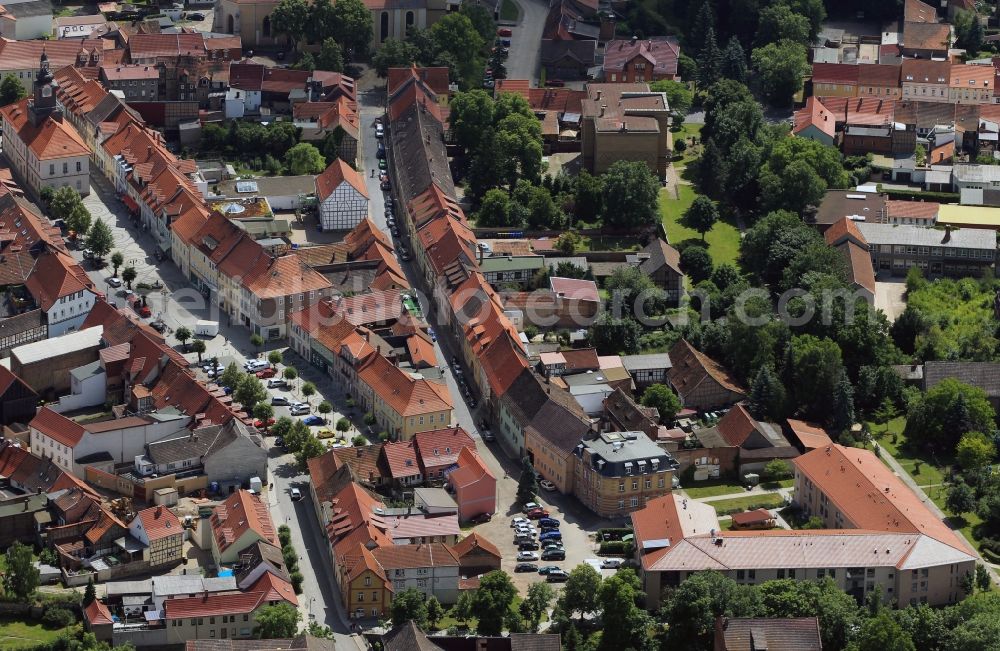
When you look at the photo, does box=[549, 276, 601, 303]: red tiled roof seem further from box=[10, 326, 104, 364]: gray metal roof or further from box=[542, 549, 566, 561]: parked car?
box=[10, 326, 104, 364]: gray metal roof

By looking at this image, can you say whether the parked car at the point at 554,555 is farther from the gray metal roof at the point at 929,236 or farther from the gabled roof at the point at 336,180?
the gray metal roof at the point at 929,236

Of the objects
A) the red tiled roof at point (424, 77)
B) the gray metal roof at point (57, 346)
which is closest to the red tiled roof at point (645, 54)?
the red tiled roof at point (424, 77)

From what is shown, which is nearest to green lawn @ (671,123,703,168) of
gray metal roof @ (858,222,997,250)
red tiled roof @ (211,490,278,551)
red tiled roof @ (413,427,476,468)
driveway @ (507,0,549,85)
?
driveway @ (507,0,549,85)

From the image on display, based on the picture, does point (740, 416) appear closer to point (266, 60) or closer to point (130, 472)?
point (130, 472)

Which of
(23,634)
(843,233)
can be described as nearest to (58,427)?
(23,634)

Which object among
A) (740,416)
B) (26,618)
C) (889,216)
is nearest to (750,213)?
(889,216)
